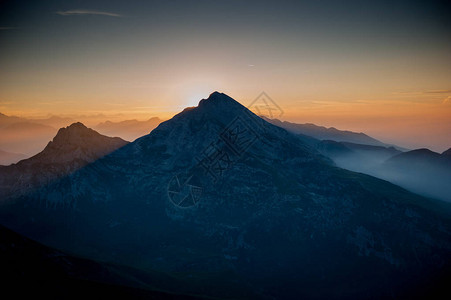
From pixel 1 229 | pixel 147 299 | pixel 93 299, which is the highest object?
pixel 1 229

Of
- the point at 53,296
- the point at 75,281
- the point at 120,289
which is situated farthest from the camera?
the point at 120,289

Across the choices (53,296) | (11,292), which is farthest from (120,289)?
(11,292)

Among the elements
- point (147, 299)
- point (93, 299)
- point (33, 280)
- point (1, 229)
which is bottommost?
point (147, 299)

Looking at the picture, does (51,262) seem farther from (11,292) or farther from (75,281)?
(11,292)

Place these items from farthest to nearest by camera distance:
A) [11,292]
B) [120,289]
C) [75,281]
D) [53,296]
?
[120,289], [75,281], [53,296], [11,292]

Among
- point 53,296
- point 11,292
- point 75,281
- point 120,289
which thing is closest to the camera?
point 11,292

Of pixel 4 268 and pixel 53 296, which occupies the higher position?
pixel 4 268

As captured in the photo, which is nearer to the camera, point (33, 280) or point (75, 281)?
point (33, 280)

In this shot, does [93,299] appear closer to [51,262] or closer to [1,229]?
[51,262]

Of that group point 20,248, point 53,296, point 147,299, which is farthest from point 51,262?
point 147,299
